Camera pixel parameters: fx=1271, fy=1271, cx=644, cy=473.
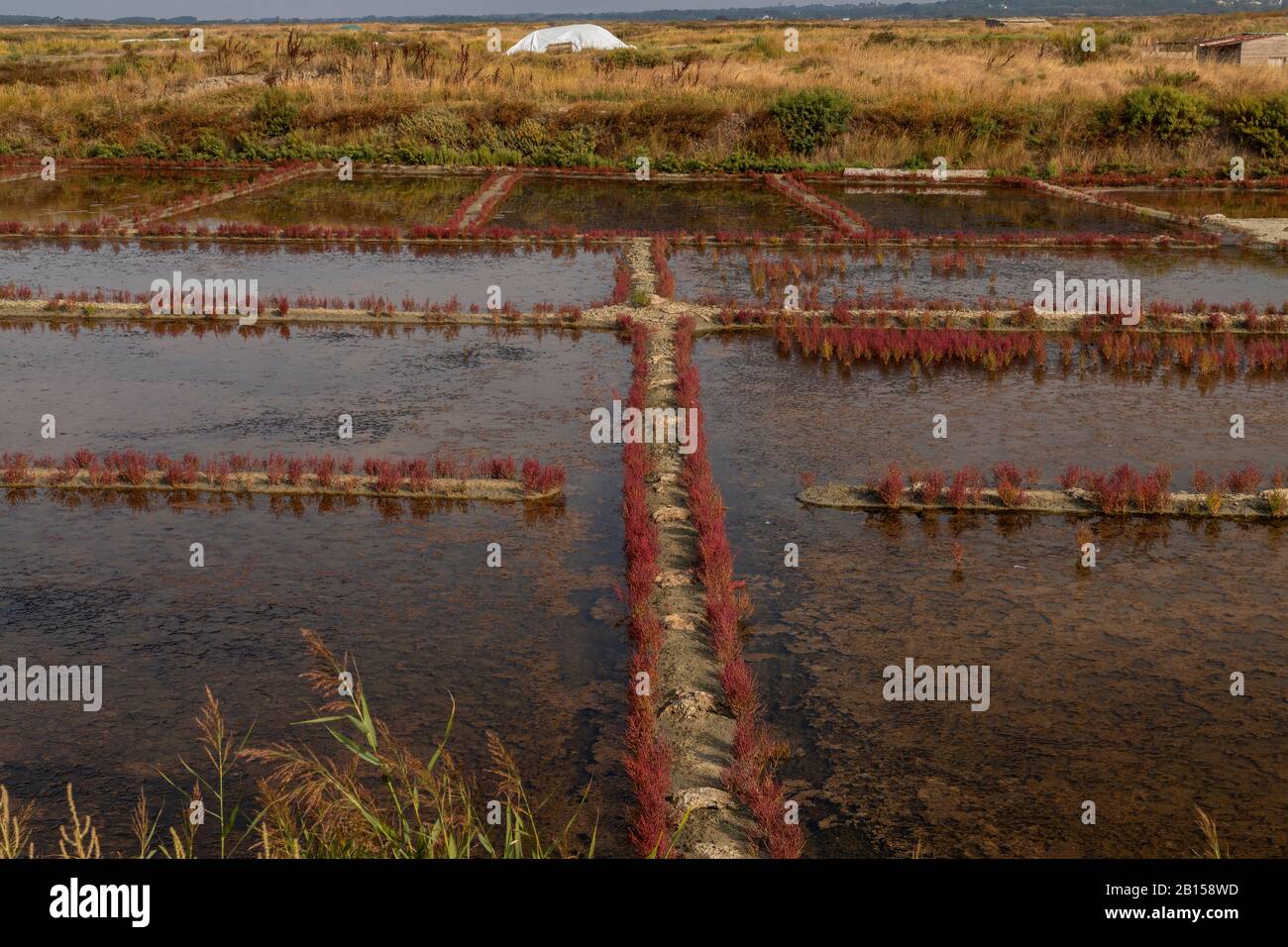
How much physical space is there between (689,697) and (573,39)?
182ft

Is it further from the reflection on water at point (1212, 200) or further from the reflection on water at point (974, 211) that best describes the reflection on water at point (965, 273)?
the reflection on water at point (1212, 200)

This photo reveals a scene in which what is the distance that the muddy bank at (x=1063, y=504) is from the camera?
935cm

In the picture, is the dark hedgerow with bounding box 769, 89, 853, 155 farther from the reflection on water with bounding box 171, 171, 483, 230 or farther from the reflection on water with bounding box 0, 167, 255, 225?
the reflection on water with bounding box 0, 167, 255, 225

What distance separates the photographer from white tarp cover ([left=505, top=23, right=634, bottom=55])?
55.9 meters

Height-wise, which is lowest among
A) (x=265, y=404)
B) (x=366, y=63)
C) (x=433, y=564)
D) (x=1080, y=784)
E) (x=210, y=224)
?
(x=1080, y=784)

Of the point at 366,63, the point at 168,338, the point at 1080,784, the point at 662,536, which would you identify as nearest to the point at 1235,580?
the point at 1080,784

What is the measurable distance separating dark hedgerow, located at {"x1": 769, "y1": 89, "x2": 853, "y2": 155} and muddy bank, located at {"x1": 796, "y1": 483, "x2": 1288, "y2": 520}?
24.4 metres

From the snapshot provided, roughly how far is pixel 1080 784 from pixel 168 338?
12067 millimetres

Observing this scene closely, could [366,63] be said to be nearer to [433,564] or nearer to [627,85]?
[627,85]

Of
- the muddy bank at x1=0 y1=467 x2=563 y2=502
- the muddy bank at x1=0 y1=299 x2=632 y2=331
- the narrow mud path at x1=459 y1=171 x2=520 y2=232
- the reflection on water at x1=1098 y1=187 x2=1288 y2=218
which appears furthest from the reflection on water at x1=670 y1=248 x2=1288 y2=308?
the muddy bank at x1=0 y1=467 x2=563 y2=502

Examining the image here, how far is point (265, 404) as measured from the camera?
12.0m

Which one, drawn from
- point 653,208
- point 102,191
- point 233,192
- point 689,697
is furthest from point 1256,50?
point 689,697

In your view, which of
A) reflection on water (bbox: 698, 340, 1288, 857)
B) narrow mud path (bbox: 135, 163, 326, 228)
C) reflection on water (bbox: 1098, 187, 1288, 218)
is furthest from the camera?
reflection on water (bbox: 1098, 187, 1288, 218)

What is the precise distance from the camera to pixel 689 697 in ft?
21.4
